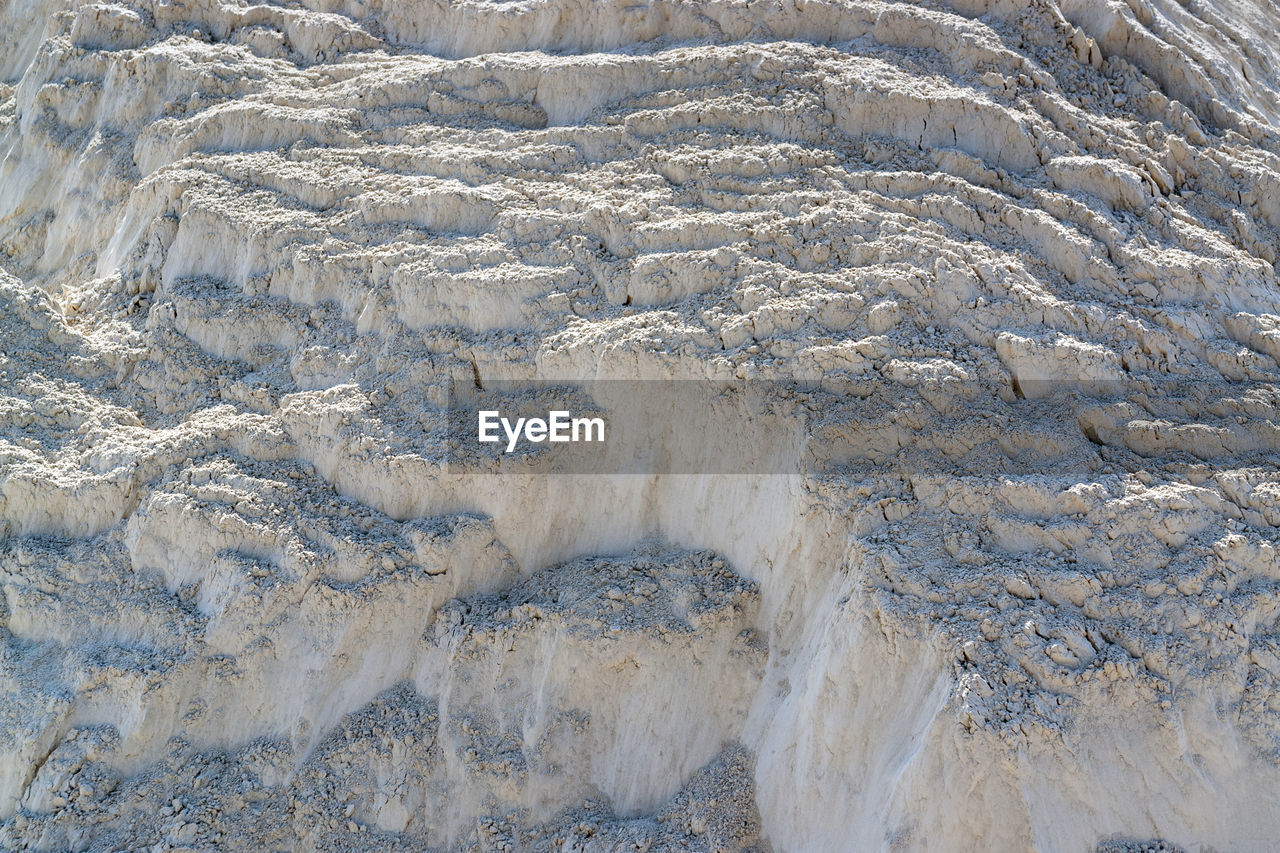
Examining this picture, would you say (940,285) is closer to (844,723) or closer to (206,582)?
(844,723)

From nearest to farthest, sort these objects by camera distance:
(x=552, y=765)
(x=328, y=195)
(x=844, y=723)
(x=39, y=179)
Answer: (x=844, y=723) < (x=552, y=765) < (x=328, y=195) < (x=39, y=179)

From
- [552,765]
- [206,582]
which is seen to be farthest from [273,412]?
[552,765]

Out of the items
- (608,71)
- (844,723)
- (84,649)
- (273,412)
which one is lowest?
(84,649)

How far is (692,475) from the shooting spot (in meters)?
7.51

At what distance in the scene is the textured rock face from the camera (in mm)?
6293

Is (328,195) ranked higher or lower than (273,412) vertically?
higher

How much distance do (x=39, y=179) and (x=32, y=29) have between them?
288 cm

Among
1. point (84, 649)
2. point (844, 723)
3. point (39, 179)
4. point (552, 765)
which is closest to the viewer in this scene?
point (844, 723)

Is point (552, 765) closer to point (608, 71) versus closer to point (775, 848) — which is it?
point (775, 848)

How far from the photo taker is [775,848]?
6594 millimetres

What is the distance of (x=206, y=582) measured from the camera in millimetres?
7535

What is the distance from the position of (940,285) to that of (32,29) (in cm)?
1139

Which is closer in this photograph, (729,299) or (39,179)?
(729,299)

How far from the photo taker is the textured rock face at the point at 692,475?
20.6 ft
